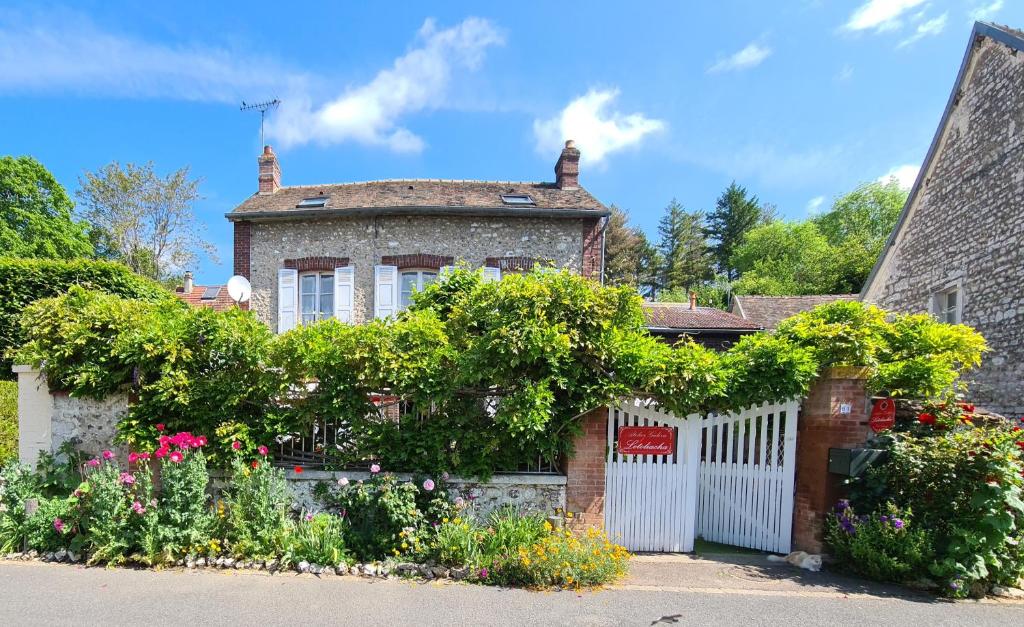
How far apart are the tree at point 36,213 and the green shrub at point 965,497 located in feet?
88.6

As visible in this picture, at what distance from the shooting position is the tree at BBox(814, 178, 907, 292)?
94.6 feet

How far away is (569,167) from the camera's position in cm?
1287

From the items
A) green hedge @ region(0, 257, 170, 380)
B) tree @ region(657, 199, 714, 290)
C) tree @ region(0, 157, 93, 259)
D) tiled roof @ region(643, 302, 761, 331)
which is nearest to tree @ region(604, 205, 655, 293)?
tree @ region(657, 199, 714, 290)

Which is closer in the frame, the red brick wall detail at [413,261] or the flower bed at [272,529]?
the flower bed at [272,529]

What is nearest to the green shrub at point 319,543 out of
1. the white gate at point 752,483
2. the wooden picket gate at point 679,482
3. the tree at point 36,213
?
the wooden picket gate at point 679,482

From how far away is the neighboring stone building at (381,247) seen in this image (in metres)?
11.2

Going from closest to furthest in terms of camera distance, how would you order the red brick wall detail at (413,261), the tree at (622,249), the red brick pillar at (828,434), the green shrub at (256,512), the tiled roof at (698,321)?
the green shrub at (256,512), the red brick pillar at (828,434), the red brick wall detail at (413,261), the tiled roof at (698,321), the tree at (622,249)

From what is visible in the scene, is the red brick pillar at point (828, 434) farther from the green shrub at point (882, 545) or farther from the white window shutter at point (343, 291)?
the white window shutter at point (343, 291)

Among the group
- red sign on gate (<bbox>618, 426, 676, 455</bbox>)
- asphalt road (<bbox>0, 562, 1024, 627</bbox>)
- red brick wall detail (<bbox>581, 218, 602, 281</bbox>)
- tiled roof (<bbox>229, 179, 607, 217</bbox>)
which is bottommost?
asphalt road (<bbox>0, 562, 1024, 627</bbox>)

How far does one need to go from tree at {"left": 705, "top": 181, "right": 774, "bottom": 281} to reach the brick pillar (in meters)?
39.0

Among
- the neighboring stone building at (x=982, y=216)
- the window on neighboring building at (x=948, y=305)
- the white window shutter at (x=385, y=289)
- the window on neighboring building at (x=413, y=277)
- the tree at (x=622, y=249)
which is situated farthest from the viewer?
the tree at (x=622, y=249)

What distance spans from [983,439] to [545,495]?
4.16 meters

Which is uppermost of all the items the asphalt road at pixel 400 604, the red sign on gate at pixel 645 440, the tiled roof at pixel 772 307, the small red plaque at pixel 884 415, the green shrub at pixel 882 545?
the tiled roof at pixel 772 307

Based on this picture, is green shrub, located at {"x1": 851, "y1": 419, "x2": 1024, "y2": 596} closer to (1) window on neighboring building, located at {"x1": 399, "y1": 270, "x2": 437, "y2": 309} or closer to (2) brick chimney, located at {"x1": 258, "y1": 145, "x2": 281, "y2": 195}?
(1) window on neighboring building, located at {"x1": 399, "y1": 270, "x2": 437, "y2": 309}
